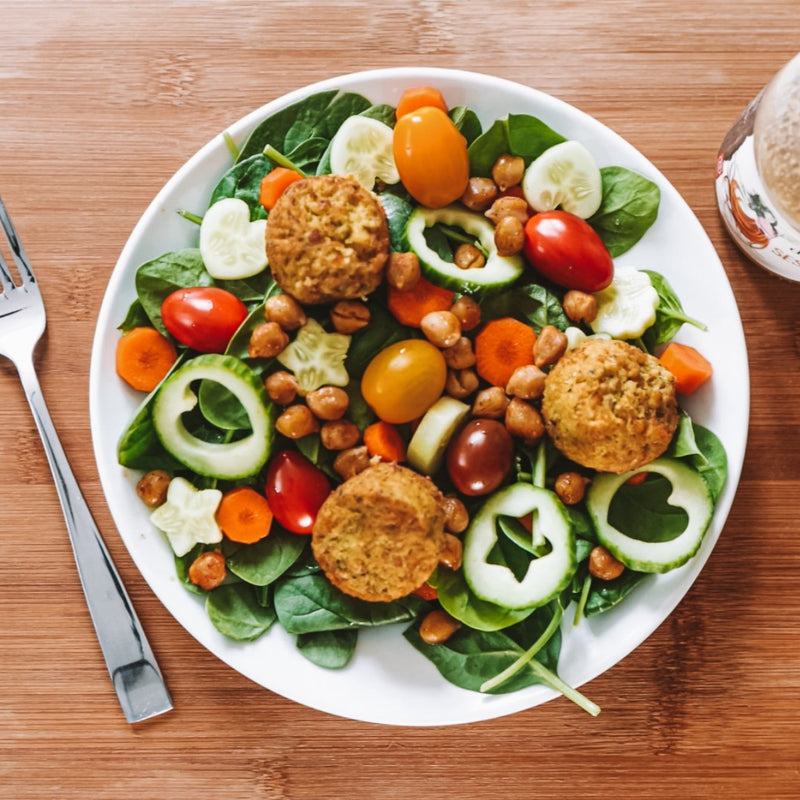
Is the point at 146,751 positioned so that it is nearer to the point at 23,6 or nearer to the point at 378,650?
the point at 378,650

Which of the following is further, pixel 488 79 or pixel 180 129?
pixel 180 129

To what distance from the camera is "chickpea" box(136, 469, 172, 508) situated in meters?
2.12

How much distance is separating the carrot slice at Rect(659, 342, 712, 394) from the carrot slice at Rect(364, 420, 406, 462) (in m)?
0.79

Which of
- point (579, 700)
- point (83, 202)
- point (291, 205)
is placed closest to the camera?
point (291, 205)

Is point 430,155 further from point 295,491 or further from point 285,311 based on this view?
point 295,491

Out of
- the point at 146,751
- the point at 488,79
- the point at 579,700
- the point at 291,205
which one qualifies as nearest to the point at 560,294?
the point at 488,79

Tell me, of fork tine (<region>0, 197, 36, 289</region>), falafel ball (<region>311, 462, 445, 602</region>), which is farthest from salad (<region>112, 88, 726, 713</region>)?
fork tine (<region>0, 197, 36, 289</region>)

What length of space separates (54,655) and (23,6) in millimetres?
2103

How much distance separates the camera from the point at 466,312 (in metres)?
2.08

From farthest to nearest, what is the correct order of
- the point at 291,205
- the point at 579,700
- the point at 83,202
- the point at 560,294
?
1. the point at 83,202
2. the point at 560,294
3. the point at 579,700
4. the point at 291,205

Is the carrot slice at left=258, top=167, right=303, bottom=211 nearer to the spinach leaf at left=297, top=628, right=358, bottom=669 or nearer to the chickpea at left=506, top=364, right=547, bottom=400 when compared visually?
the chickpea at left=506, top=364, right=547, bottom=400

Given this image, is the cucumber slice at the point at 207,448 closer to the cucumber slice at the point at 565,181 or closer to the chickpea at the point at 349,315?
the chickpea at the point at 349,315

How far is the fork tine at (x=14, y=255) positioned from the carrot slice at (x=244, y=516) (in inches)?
38.2

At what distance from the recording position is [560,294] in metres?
2.21
